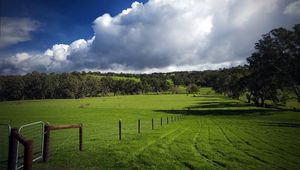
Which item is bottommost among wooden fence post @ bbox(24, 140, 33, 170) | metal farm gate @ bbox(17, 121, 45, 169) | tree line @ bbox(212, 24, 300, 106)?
metal farm gate @ bbox(17, 121, 45, 169)

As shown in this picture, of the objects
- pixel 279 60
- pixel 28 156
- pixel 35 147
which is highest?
pixel 279 60

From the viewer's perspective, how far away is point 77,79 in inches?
7721

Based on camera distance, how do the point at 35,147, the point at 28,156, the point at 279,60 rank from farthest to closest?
1. the point at 279,60
2. the point at 35,147
3. the point at 28,156

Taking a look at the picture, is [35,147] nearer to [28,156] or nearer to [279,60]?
[28,156]

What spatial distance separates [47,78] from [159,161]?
18528 cm

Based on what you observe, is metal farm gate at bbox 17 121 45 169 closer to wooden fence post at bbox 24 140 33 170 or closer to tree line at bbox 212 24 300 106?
wooden fence post at bbox 24 140 33 170

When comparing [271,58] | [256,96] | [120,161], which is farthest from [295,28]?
[120,161]

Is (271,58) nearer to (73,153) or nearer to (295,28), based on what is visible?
(295,28)

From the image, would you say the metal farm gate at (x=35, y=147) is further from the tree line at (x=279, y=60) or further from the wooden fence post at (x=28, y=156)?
the tree line at (x=279, y=60)

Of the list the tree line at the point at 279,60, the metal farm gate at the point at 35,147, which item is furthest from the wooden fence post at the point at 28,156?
the tree line at the point at 279,60

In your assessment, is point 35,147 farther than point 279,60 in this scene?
No

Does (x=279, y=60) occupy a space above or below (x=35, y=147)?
above

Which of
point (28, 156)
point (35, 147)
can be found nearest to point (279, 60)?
point (35, 147)

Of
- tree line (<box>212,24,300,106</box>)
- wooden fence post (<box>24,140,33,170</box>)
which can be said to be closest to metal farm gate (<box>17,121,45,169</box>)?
wooden fence post (<box>24,140,33,170</box>)
